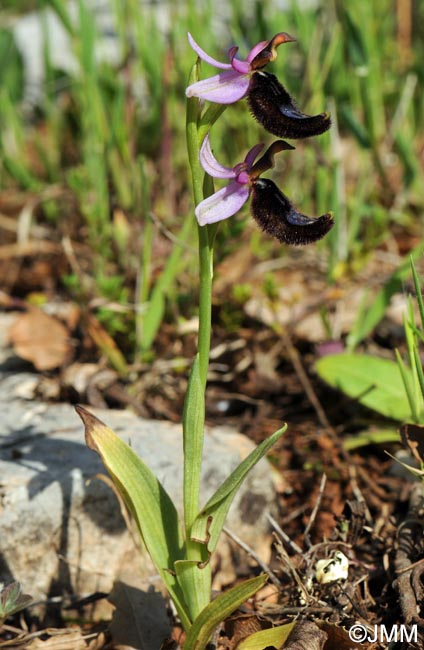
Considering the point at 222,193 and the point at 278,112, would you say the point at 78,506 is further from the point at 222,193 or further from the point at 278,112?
the point at 278,112

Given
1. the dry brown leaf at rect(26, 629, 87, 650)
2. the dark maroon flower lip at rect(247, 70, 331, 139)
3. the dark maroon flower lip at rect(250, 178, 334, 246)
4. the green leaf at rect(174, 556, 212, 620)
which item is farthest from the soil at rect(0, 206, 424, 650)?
the dark maroon flower lip at rect(247, 70, 331, 139)

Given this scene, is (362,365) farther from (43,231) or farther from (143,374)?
(43,231)

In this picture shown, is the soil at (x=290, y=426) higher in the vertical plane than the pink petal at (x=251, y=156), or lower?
lower

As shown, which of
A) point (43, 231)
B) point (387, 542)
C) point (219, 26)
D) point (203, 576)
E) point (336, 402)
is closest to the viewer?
point (203, 576)

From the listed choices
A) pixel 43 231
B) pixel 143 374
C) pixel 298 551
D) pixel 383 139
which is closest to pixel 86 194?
pixel 43 231

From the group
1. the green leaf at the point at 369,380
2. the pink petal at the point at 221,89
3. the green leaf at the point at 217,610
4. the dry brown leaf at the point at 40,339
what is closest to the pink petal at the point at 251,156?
the pink petal at the point at 221,89

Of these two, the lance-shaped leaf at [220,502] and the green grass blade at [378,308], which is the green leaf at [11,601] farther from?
the green grass blade at [378,308]
